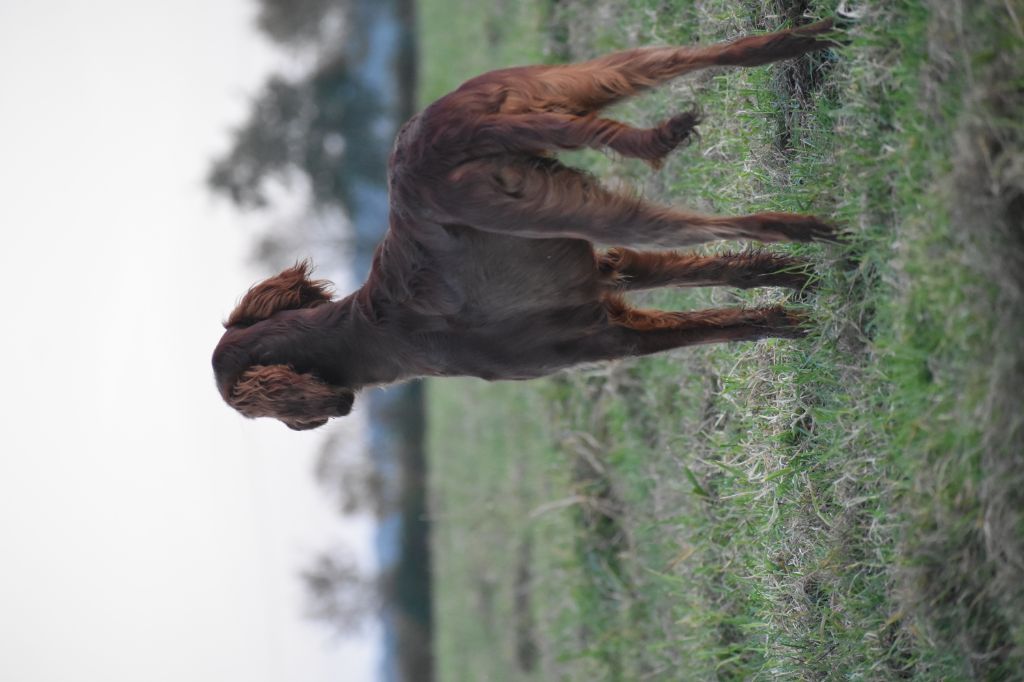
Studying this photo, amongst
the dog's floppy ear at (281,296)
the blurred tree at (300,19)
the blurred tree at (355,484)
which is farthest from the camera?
the blurred tree at (300,19)

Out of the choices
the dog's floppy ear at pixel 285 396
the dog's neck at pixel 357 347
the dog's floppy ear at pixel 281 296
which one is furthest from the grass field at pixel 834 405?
the dog's floppy ear at pixel 281 296

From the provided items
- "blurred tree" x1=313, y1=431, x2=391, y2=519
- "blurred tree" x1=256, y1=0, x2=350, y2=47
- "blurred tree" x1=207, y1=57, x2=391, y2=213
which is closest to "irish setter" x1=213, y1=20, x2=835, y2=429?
"blurred tree" x1=207, y1=57, x2=391, y2=213

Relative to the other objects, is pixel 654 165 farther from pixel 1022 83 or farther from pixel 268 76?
pixel 268 76

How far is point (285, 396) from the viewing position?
3783 mm

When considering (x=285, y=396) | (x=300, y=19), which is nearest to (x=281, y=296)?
(x=285, y=396)

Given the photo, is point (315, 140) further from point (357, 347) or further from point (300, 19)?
point (357, 347)

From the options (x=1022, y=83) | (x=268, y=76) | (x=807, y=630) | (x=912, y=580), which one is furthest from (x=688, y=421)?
(x=268, y=76)

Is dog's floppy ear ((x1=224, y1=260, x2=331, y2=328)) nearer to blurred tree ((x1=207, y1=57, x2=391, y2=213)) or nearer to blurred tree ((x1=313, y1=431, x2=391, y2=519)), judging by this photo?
blurred tree ((x1=207, y1=57, x2=391, y2=213))

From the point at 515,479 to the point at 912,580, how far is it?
613cm

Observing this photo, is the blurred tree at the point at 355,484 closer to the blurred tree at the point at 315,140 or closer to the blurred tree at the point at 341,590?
the blurred tree at the point at 341,590

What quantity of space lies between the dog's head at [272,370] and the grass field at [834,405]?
1.70 m

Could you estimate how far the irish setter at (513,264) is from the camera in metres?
3.03

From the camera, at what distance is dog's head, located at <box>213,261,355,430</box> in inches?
150

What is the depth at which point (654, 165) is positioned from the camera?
120 inches
